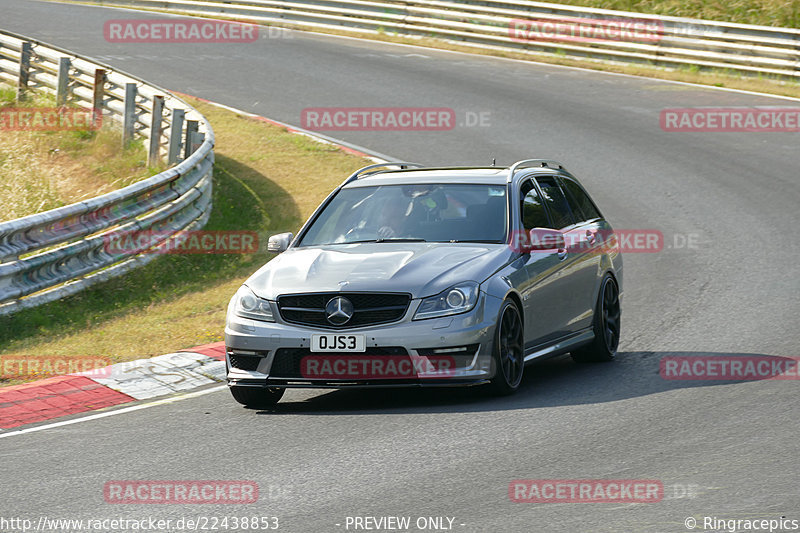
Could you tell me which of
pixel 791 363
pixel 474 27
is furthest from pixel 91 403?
→ pixel 474 27

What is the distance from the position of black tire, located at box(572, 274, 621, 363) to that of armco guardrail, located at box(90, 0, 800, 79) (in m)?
16.9

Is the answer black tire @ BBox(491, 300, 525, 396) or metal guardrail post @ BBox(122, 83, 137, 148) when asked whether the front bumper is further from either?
metal guardrail post @ BBox(122, 83, 137, 148)

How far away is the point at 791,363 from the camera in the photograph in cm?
976

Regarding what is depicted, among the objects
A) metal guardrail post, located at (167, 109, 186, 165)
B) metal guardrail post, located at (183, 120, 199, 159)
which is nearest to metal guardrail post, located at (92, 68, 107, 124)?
metal guardrail post, located at (167, 109, 186, 165)

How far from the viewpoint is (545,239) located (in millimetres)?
9375

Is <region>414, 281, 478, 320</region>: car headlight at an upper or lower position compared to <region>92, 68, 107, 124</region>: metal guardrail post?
upper

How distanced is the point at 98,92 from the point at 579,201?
11807 millimetres

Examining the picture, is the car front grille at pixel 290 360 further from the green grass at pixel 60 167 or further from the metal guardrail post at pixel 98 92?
the metal guardrail post at pixel 98 92

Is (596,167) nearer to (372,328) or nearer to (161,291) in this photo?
(161,291)

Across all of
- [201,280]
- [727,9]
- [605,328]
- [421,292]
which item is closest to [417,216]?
[421,292]

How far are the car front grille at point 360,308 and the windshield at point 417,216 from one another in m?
1.06

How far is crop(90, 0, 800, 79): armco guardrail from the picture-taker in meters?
26.6

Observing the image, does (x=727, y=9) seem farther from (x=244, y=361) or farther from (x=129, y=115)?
(x=244, y=361)

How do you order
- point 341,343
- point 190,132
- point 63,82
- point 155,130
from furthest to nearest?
point 63,82 → point 155,130 → point 190,132 → point 341,343
